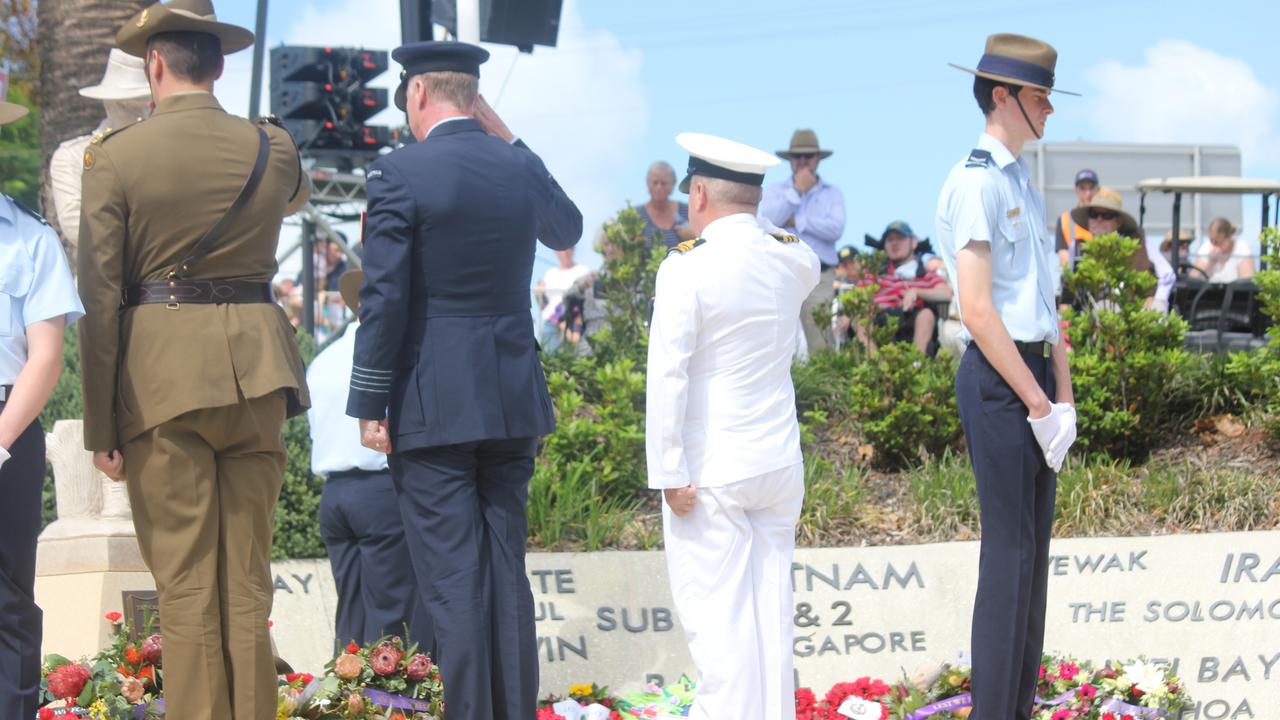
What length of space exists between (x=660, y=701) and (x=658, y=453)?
190cm

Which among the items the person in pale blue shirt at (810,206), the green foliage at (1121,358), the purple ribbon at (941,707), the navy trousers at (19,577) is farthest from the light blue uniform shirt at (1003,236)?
the person in pale blue shirt at (810,206)

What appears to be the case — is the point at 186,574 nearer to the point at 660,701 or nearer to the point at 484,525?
the point at 484,525

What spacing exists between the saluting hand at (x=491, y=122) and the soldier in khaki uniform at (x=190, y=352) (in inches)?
30.2

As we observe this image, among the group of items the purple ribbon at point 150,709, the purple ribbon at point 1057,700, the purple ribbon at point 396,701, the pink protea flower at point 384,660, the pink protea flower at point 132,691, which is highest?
the pink protea flower at point 384,660

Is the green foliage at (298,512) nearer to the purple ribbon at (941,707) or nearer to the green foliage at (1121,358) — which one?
the purple ribbon at (941,707)

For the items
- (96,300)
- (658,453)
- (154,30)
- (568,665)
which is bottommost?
(568,665)

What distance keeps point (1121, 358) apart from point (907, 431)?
1.25m

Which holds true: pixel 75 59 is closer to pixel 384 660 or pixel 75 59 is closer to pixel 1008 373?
pixel 384 660

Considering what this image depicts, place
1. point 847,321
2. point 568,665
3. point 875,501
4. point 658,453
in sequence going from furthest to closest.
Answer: point 847,321 → point 875,501 → point 568,665 → point 658,453

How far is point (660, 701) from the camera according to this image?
6.16m

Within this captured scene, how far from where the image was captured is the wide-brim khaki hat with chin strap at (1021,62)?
5.02 m

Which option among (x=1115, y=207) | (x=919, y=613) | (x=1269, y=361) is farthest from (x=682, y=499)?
(x=1115, y=207)

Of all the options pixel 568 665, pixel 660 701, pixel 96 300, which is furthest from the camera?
pixel 568 665

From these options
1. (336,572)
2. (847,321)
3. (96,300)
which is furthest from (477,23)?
(847,321)
